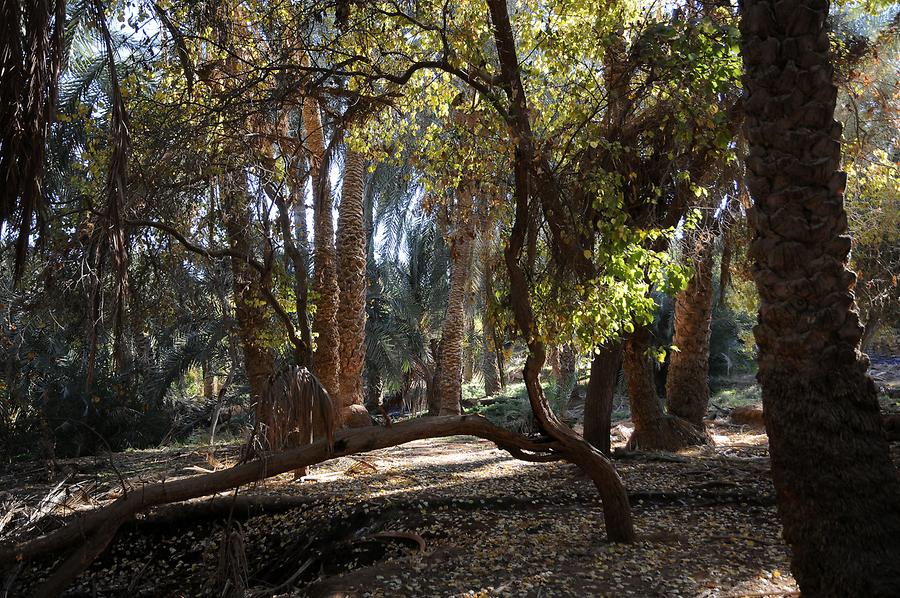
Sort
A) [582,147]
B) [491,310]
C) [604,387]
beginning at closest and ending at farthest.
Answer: [582,147] → [491,310] → [604,387]

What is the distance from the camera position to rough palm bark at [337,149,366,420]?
12117 mm

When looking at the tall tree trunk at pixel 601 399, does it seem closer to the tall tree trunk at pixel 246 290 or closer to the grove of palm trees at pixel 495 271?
the grove of palm trees at pixel 495 271

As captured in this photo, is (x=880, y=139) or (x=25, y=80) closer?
(x=25, y=80)

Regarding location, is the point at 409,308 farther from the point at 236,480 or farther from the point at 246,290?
the point at 236,480

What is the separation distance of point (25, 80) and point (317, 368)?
764 cm

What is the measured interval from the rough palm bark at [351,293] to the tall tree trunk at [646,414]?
471cm

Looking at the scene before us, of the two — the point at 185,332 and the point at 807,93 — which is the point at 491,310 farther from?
the point at 185,332

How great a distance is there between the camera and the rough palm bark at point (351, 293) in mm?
12117

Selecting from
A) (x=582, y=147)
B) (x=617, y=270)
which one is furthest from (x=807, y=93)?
(x=582, y=147)

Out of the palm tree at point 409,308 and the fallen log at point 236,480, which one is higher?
the palm tree at point 409,308

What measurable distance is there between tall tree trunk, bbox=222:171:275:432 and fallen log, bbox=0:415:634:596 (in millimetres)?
886

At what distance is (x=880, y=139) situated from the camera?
1073cm

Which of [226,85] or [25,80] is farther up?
[226,85]

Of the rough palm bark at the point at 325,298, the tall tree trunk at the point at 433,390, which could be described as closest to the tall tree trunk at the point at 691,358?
the rough palm bark at the point at 325,298
